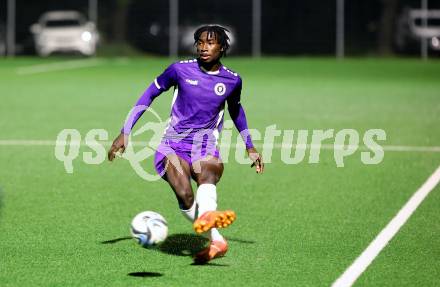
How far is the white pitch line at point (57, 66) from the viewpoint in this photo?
34.2 meters

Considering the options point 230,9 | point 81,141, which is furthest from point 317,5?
point 81,141

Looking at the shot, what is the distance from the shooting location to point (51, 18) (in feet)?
149

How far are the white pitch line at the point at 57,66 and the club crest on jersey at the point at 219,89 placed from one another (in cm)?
2499

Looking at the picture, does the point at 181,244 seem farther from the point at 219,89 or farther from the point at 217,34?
the point at 217,34

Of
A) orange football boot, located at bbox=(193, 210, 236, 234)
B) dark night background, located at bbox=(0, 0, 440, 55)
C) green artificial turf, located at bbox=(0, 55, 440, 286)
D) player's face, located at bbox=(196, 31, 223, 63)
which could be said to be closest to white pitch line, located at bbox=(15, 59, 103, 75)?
dark night background, located at bbox=(0, 0, 440, 55)

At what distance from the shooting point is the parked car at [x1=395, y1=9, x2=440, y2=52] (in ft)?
137

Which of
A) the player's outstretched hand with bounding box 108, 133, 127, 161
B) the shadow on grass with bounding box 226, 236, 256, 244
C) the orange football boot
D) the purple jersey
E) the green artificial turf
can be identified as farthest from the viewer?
the shadow on grass with bounding box 226, 236, 256, 244

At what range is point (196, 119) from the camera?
8836mm

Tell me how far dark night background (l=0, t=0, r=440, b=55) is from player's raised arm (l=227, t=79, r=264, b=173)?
3443 cm

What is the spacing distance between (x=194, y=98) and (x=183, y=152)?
1.51 feet

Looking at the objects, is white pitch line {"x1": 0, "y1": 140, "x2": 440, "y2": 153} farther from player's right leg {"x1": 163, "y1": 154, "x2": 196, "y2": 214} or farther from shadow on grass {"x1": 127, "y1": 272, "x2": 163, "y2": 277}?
shadow on grass {"x1": 127, "y1": 272, "x2": 163, "y2": 277}

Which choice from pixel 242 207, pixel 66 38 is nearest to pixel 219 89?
pixel 242 207

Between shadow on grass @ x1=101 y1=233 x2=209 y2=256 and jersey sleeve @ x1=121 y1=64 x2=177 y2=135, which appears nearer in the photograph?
jersey sleeve @ x1=121 y1=64 x2=177 y2=135

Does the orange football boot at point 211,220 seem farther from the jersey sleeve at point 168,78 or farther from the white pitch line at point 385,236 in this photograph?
the jersey sleeve at point 168,78
